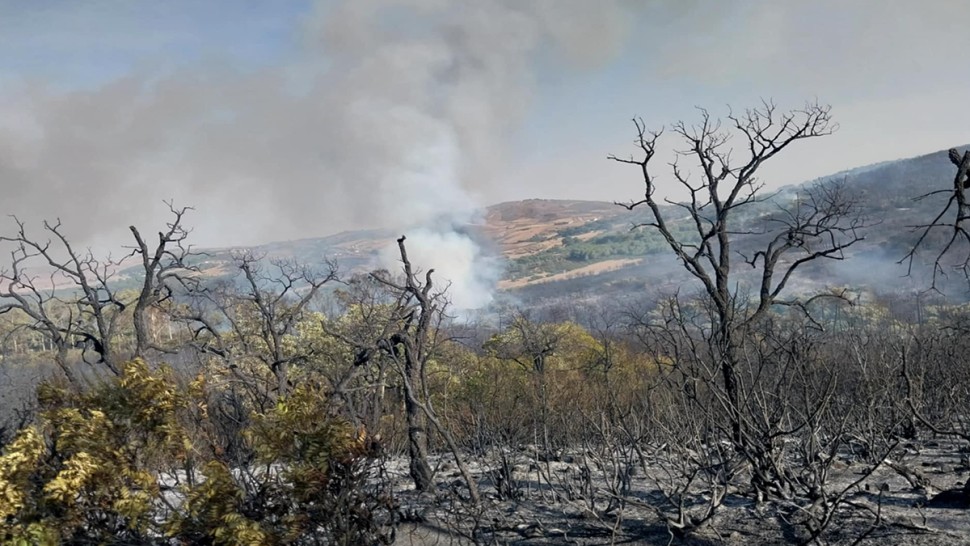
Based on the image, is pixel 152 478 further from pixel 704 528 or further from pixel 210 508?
pixel 704 528

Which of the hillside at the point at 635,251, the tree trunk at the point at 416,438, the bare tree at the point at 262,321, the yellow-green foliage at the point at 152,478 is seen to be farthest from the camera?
the hillside at the point at 635,251

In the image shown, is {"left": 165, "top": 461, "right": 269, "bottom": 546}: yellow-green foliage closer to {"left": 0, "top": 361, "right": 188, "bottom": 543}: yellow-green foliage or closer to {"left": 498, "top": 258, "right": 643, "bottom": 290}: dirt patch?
{"left": 0, "top": 361, "right": 188, "bottom": 543}: yellow-green foliage

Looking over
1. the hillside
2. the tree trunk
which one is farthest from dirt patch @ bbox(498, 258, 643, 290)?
the tree trunk

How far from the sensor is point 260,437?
5.28 m

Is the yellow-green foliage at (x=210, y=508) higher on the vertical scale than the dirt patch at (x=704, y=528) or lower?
higher

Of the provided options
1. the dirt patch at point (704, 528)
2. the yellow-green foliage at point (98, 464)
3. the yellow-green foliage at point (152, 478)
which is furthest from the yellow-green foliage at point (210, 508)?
the dirt patch at point (704, 528)

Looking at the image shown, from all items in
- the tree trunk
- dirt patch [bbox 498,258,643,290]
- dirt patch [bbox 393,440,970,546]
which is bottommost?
dirt patch [bbox 498,258,643,290]

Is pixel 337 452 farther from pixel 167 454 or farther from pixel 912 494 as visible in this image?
pixel 912 494

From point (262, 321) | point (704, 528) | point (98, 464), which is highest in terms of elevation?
point (262, 321)

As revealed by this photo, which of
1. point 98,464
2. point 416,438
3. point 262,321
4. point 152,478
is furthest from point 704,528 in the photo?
point 262,321

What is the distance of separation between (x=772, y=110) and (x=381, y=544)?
679cm

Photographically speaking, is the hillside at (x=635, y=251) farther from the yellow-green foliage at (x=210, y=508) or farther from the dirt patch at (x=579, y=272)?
→ the yellow-green foliage at (x=210, y=508)

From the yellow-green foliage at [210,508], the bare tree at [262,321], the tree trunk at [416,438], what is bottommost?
the tree trunk at [416,438]

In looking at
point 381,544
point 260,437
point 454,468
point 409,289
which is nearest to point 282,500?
point 260,437
